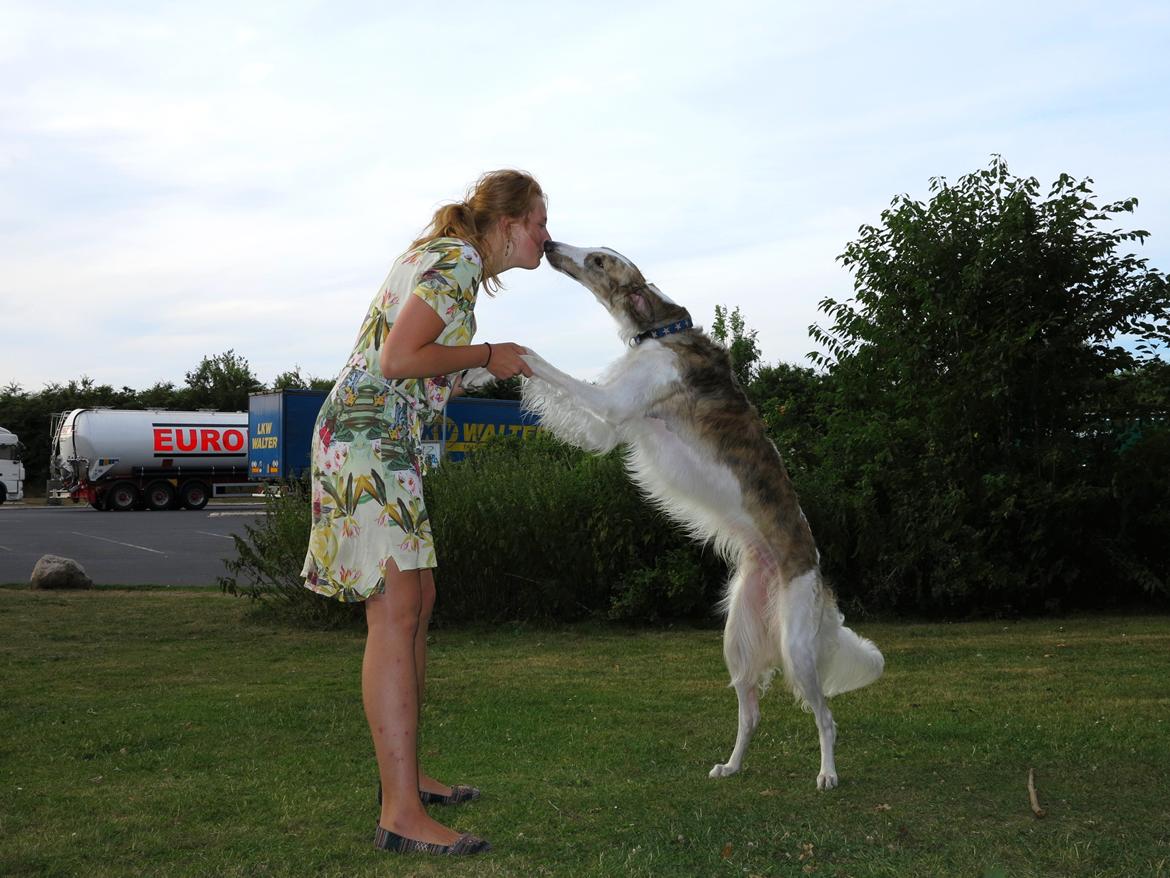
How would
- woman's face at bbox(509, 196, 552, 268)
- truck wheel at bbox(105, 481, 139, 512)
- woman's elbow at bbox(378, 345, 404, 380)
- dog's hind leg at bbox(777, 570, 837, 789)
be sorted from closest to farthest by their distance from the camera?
woman's elbow at bbox(378, 345, 404, 380) → woman's face at bbox(509, 196, 552, 268) → dog's hind leg at bbox(777, 570, 837, 789) → truck wheel at bbox(105, 481, 139, 512)

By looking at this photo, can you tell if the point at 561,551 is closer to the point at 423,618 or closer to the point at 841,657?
the point at 841,657

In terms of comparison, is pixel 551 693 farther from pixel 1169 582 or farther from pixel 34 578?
pixel 34 578

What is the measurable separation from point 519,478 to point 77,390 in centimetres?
4586

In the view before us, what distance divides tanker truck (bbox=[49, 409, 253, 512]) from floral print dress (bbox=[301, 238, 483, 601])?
32.7m

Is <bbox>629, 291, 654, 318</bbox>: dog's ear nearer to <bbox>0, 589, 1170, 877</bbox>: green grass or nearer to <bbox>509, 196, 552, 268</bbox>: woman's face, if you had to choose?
<bbox>509, 196, 552, 268</bbox>: woman's face

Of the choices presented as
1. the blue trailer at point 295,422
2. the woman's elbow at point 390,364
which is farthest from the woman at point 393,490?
the blue trailer at point 295,422

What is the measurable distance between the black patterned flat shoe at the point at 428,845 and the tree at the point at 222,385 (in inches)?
2032

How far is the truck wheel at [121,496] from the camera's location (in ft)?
114

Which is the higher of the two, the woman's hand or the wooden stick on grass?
the woman's hand

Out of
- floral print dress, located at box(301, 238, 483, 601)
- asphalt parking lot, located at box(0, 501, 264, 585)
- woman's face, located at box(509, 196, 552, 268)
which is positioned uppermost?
woman's face, located at box(509, 196, 552, 268)

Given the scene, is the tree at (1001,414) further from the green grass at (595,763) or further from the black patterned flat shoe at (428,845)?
the black patterned flat shoe at (428,845)

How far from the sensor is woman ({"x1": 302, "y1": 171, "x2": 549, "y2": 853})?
3822mm

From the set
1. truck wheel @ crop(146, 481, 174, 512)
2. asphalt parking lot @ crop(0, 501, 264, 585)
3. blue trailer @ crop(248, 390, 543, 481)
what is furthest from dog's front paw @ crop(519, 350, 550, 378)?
truck wheel @ crop(146, 481, 174, 512)

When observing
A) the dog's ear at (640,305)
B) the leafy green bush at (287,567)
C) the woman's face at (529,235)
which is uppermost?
the woman's face at (529,235)
